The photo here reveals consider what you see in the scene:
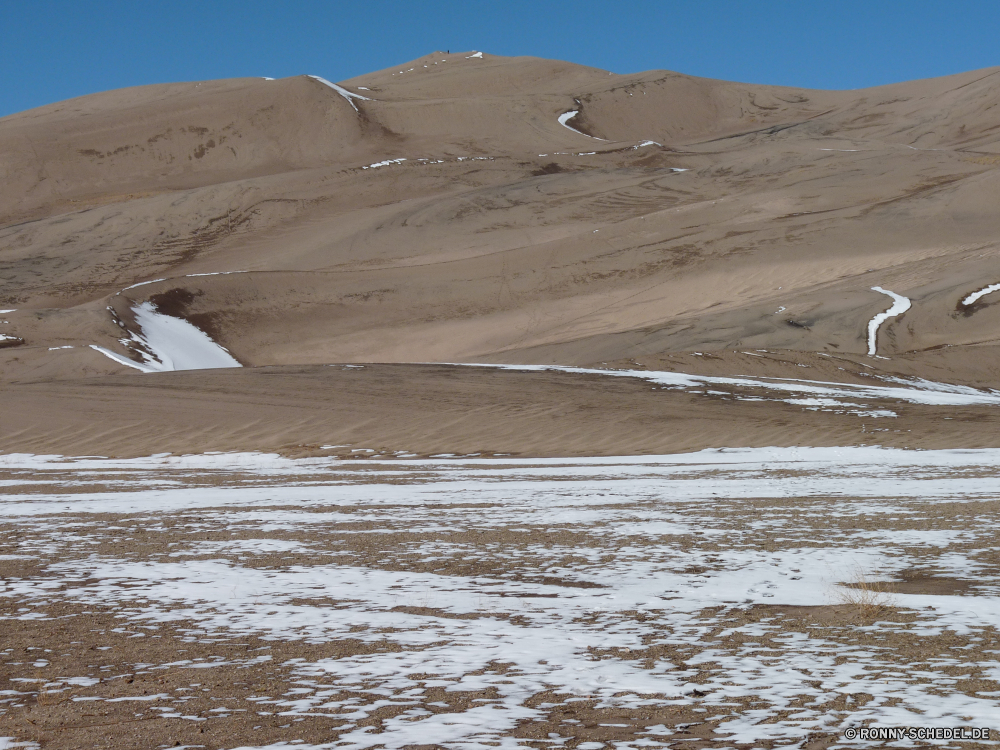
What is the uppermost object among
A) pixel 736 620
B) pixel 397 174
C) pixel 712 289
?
pixel 397 174

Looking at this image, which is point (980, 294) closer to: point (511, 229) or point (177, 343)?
point (511, 229)

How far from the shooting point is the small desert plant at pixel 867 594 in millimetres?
6031

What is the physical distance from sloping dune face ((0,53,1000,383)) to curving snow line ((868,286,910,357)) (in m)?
0.14

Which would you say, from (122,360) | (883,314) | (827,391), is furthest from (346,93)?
(827,391)

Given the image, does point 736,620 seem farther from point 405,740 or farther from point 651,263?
point 651,263

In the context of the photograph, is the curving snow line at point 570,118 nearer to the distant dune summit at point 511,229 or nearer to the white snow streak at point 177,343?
the distant dune summit at point 511,229

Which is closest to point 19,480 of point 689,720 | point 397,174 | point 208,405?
point 208,405

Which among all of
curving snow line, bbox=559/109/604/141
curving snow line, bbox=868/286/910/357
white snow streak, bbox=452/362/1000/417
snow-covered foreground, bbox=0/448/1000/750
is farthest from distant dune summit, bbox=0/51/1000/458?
snow-covered foreground, bbox=0/448/1000/750

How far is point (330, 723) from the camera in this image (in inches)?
168

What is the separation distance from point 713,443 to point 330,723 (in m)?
17.3

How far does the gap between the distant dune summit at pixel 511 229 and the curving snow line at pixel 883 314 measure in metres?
0.22

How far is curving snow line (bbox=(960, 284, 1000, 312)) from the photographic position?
110 ft

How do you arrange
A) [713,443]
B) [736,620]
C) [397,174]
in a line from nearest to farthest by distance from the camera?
1. [736,620]
2. [713,443]
3. [397,174]

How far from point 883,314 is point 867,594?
29.0m
